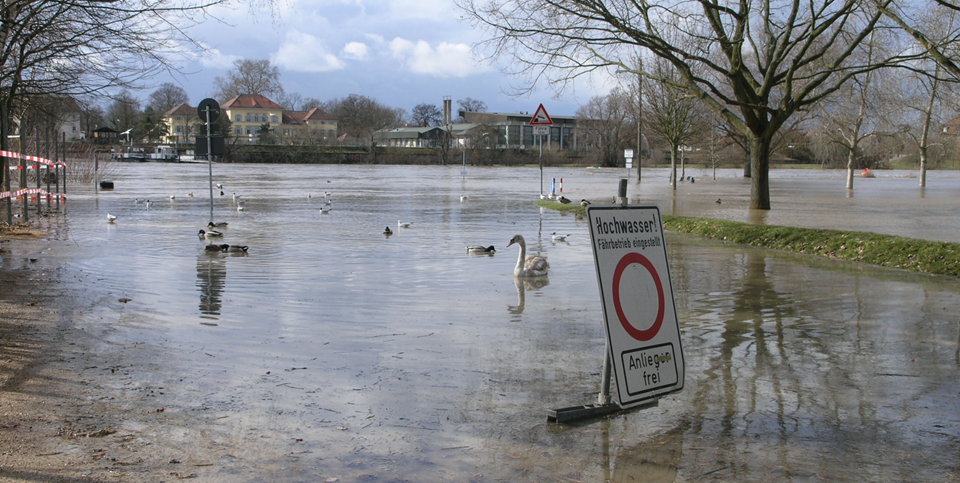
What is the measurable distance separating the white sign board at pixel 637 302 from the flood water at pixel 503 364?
1.27 feet

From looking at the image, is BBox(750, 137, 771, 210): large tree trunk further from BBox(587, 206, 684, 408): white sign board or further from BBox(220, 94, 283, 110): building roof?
BBox(220, 94, 283, 110): building roof

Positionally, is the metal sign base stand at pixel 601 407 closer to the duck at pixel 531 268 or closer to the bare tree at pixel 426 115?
the duck at pixel 531 268

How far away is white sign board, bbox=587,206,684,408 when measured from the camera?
15.0ft

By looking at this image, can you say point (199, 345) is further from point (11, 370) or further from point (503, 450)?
point (503, 450)

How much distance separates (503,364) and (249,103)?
149453 mm

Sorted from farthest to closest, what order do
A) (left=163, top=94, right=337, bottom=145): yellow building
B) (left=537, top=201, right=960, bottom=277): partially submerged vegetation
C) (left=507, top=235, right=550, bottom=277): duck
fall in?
(left=163, top=94, right=337, bottom=145): yellow building, (left=537, top=201, right=960, bottom=277): partially submerged vegetation, (left=507, top=235, right=550, bottom=277): duck

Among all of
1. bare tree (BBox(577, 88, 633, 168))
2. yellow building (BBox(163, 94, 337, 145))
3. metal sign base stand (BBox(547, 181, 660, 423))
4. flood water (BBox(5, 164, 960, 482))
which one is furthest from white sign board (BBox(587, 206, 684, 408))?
yellow building (BBox(163, 94, 337, 145))

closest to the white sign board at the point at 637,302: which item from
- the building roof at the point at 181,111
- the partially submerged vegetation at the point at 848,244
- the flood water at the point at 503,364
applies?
the flood water at the point at 503,364

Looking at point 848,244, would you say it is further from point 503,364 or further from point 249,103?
point 249,103

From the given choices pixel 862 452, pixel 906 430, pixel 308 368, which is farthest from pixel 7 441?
pixel 906 430

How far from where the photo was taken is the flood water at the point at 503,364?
172 inches

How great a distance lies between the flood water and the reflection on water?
2.7 inches

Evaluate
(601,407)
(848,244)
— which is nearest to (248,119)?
(848,244)

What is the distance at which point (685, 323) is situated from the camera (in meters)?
7.98
